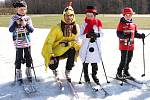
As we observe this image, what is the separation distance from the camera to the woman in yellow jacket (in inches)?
313

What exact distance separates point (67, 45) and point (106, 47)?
5.40 m

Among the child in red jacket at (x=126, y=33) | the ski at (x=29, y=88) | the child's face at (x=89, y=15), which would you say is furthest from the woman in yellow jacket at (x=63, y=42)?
the child in red jacket at (x=126, y=33)

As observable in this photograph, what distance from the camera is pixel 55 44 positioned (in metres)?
8.08

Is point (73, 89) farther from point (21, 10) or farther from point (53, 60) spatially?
point (21, 10)

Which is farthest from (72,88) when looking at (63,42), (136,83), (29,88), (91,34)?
(136,83)

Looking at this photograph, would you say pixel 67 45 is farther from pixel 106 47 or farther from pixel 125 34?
pixel 106 47

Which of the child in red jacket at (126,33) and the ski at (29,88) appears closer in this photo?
the ski at (29,88)

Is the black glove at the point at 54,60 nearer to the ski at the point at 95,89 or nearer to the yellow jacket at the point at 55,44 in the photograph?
the yellow jacket at the point at 55,44

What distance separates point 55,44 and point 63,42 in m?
0.17

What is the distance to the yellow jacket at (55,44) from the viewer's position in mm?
7934

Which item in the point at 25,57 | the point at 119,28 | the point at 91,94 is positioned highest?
the point at 119,28

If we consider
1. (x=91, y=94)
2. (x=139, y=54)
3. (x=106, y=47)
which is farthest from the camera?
(x=106, y=47)

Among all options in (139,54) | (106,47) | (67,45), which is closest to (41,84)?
(67,45)

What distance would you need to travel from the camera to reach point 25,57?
8336 millimetres
